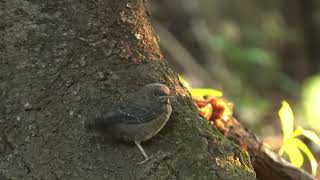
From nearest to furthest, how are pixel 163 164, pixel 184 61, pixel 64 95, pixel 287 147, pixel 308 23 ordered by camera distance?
pixel 163 164 → pixel 64 95 → pixel 287 147 → pixel 184 61 → pixel 308 23

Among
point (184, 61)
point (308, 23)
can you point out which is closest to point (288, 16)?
point (308, 23)

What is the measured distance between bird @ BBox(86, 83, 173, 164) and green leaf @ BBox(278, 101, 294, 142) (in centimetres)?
74

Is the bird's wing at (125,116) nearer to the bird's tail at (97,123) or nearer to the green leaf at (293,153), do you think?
the bird's tail at (97,123)

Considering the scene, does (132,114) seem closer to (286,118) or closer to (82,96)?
(82,96)

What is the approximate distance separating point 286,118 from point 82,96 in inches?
40.8

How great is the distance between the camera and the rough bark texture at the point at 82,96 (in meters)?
2.32

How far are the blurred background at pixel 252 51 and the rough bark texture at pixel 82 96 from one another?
4514 millimetres

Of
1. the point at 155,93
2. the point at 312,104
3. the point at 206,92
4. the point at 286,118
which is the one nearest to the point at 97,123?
the point at 155,93

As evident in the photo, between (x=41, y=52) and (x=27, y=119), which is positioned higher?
(x=41, y=52)

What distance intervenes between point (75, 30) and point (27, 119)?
415 millimetres

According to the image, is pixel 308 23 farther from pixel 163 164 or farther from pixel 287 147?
pixel 163 164

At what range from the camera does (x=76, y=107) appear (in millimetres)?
2443

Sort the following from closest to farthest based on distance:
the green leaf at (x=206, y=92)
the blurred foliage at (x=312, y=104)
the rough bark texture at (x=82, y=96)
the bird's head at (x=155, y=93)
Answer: the rough bark texture at (x=82, y=96)
the bird's head at (x=155, y=93)
the green leaf at (x=206, y=92)
the blurred foliage at (x=312, y=104)

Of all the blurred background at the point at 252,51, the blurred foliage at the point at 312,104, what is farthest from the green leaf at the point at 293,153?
the blurred foliage at the point at 312,104
